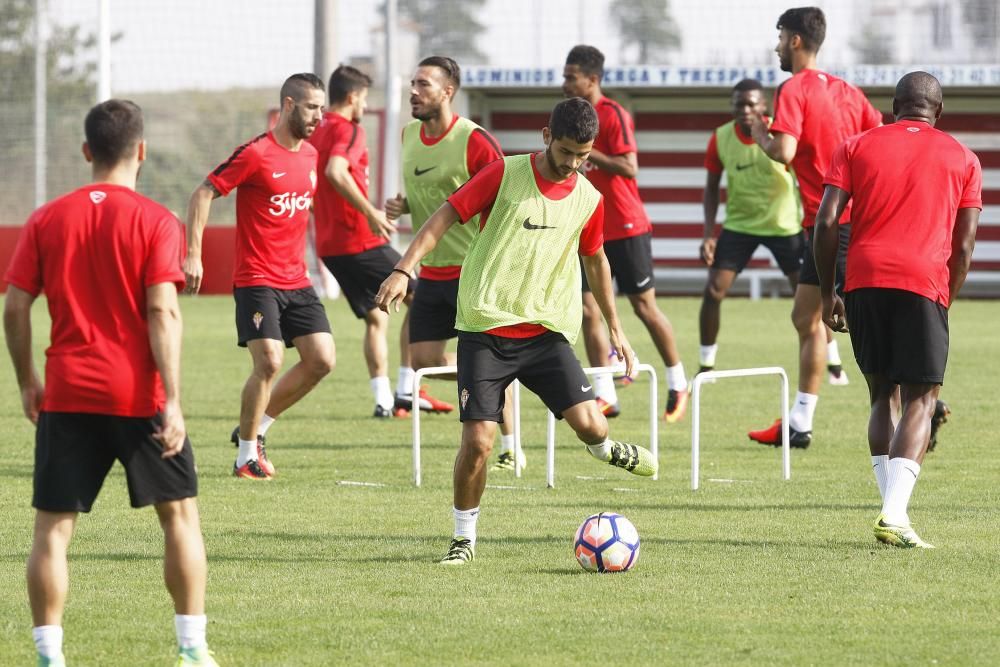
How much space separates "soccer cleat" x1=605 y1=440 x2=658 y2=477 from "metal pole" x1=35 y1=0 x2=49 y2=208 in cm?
2528

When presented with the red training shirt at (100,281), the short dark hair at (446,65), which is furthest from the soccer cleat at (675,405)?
the red training shirt at (100,281)

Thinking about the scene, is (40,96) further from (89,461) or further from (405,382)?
(89,461)

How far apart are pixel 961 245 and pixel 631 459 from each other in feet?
5.74

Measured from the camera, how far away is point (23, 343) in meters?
5.33

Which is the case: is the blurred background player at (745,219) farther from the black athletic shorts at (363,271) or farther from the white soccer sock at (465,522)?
the white soccer sock at (465,522)

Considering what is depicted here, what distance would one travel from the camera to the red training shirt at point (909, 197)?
7516 mm

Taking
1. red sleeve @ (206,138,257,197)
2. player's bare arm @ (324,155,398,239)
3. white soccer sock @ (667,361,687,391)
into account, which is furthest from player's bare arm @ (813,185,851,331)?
white soccer sock @ (667,361,687,391)

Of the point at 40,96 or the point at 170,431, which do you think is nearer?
the point at 170,431

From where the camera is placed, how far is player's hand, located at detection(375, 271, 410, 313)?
22.7 feet

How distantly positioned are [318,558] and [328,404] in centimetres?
655

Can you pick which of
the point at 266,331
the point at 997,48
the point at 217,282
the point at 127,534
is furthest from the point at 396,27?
the point at 127,534

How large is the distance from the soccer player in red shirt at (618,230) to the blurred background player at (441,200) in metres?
2.00

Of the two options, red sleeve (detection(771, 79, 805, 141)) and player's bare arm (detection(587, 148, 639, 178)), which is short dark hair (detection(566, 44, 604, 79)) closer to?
player's bare arm (detection(587, 148, 639, 178))

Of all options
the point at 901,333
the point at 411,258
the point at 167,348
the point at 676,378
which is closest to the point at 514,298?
the point at 411,258
